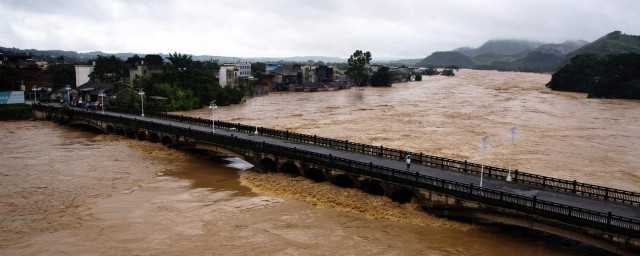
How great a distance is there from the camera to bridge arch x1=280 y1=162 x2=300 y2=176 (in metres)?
33.8

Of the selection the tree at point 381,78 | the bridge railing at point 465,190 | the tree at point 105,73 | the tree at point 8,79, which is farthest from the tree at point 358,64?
the bridge railing at point 465,190

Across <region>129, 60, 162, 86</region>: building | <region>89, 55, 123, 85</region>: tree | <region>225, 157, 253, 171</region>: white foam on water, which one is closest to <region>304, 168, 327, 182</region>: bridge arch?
<region>225, 157, 253, 171</region>: white foam on water

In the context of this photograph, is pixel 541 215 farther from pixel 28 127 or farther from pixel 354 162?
pixel 28 127

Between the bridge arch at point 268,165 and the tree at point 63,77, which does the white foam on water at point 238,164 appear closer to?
the bridge arch at point 268,165

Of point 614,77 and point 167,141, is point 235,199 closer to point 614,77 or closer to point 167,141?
point 167,141

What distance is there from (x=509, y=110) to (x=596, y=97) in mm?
40795

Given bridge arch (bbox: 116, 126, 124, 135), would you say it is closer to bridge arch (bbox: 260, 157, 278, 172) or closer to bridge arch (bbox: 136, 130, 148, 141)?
bridge arch (bbox: 136, 130, 148, 141)

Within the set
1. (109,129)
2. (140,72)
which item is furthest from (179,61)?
(109,129)

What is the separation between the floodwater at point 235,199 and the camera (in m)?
22.5

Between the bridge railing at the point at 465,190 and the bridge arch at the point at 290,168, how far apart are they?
0.77m

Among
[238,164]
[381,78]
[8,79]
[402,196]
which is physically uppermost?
[381,78]

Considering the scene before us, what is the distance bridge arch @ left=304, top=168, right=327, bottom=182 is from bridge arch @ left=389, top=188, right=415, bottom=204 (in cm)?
603

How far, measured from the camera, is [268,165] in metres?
35.8

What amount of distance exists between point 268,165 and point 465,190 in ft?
53.8
